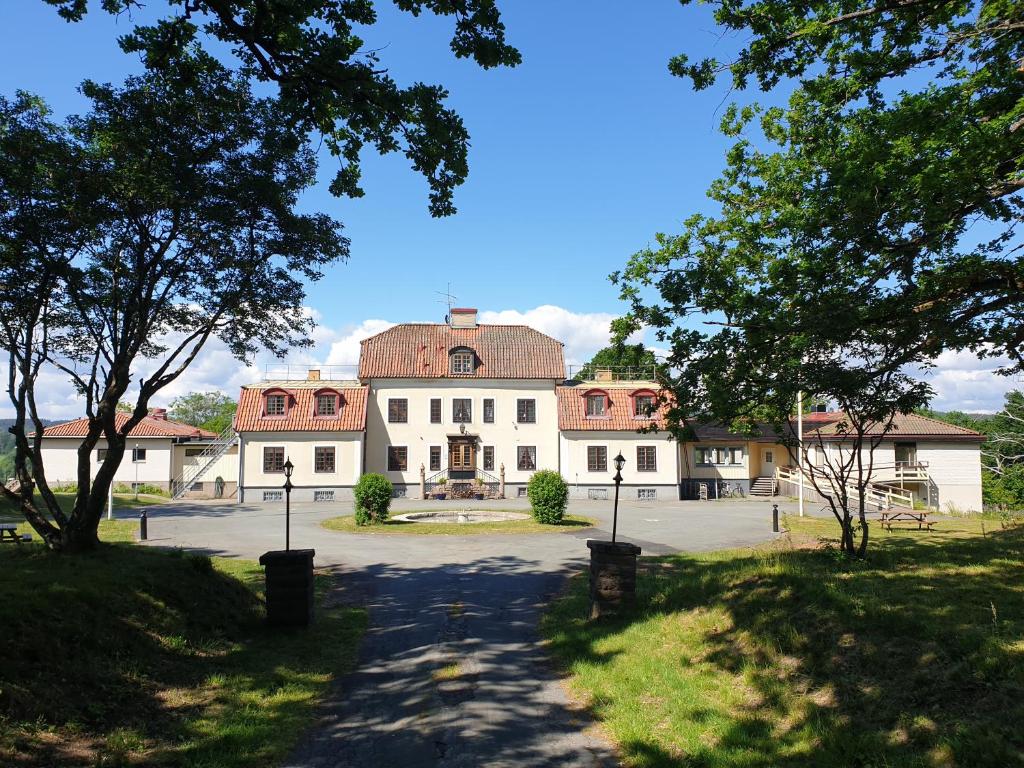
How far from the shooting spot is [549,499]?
2341cm

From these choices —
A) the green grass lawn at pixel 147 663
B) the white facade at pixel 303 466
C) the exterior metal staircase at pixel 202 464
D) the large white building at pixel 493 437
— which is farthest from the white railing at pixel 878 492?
the exterior metal staircase at pixel 202 464

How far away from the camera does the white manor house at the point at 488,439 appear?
36500 mm

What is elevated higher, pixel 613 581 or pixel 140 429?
pixel 140 429

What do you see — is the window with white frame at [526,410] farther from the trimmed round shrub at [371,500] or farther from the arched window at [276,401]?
the trimmed round shrub at [371,500]

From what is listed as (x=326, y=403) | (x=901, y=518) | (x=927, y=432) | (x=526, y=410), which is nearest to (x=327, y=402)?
(x=326, y=403)

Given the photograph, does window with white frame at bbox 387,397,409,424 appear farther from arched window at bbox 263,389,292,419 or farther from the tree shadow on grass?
the tree shadow on grass

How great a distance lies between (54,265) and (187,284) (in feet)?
7.19

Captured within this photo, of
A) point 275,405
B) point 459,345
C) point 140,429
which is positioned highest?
point 459,345

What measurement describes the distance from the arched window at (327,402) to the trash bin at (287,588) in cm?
2819

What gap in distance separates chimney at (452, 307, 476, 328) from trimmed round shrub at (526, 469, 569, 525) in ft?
68.4

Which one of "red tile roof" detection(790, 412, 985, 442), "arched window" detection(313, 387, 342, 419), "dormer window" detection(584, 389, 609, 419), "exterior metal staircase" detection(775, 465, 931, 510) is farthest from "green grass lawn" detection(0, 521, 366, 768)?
"red tile roof" detection(790, 412, 985, 442)

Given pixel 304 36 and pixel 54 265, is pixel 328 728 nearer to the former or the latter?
pixel 304 36

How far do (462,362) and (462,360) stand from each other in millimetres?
128

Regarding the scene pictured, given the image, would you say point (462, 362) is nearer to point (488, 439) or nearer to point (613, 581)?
point (488, 439)
